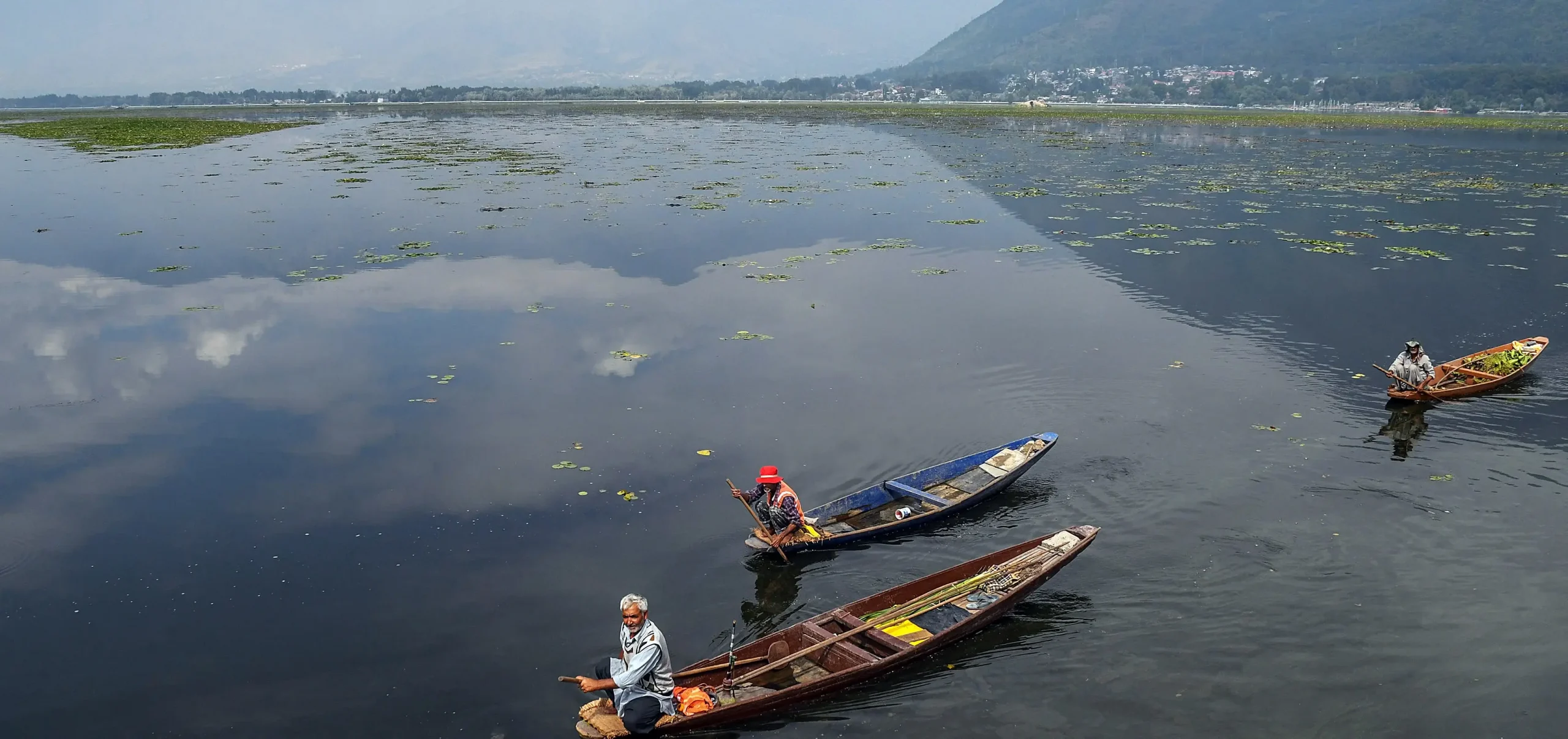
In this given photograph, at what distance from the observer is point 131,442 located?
865 inches

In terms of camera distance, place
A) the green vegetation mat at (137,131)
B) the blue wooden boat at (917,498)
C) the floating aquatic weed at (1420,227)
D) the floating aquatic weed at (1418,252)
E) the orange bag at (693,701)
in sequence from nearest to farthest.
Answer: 1. the orange bag at (693,701)
2. the blue wooden boat at (917,498)
3. the floating aquatic weed at (1418,252)
4. the floating aquatic weed at (1420,227)
5. the green vegetation mat at (137,131)

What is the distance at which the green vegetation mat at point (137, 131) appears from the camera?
101938 millimetres

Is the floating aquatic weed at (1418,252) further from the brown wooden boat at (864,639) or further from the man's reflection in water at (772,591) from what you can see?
the man's reflection in water at (772,591)

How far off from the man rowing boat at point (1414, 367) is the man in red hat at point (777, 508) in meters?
16.5

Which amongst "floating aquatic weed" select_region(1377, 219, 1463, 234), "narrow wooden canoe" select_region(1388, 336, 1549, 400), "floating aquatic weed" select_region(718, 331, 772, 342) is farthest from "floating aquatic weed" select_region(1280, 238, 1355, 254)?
"floating aquatic weed" select_region(718, 331, 772, 342)

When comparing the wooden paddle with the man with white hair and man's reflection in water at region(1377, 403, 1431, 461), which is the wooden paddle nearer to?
man's reflection in water at region(1377, 403, 1431, 461)

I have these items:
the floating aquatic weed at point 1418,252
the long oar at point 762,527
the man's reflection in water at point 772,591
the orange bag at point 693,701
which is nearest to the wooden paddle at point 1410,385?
the man's reflection in water at point 772,591

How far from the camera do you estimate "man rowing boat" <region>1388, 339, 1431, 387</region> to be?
80.0ft

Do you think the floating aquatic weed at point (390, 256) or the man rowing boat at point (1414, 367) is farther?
the floating aquatic weed at point (390, 256)

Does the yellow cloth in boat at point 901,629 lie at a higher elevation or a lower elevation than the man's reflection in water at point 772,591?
higher

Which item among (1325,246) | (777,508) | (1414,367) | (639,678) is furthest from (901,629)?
(1325,246)

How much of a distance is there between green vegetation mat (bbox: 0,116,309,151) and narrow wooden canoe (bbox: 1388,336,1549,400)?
345 ft

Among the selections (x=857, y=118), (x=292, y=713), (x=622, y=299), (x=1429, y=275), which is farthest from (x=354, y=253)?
(x=857, y=118)

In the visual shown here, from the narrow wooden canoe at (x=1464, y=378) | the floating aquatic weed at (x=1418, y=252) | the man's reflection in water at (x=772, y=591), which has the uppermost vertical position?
the floating aquatic weed at (x=1418, y=252)
